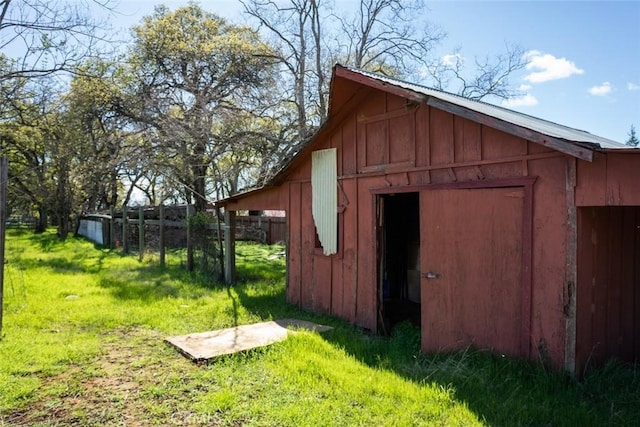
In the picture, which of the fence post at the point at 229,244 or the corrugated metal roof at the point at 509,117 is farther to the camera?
the fence post at the point at 229,244

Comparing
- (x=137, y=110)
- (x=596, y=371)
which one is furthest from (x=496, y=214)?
(x=137, y=110)

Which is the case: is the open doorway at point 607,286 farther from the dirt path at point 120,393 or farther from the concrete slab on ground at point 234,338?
the dirt path at point 120,393

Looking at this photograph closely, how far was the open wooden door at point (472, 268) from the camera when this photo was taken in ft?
16.1

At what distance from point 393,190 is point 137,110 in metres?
13.1

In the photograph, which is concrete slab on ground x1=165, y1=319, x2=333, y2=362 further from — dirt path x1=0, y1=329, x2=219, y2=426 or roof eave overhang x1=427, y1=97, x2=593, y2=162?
roof eave overhang x1=427, y1=97, x2=593, y2=162

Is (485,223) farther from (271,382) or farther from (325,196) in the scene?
(325,196)

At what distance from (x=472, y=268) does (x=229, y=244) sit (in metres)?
6.01

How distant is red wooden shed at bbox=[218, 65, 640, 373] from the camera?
4.47 meters

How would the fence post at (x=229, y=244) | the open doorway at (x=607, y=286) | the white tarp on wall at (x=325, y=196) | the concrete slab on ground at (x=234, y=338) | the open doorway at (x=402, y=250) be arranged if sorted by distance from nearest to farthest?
the open doorway at (x=607, y=286), the concrete slab on ground at (x=234, y=338), the white tarp on wall at (x=325, y=196), the open doorway at (x=402, y=250), the fence post at (x=229, y=244)

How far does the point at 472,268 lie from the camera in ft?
17.2

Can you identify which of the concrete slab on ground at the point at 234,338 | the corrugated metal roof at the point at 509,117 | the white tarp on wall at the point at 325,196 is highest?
the corrugated metal roof at the point at 509,117

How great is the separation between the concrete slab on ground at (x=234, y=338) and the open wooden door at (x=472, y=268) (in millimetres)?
1752

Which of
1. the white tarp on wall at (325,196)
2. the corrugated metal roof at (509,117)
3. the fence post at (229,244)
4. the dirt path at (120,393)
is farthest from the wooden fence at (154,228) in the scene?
the corrugated metal roof at (509,117)

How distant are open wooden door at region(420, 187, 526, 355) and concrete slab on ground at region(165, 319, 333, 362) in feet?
5.75
